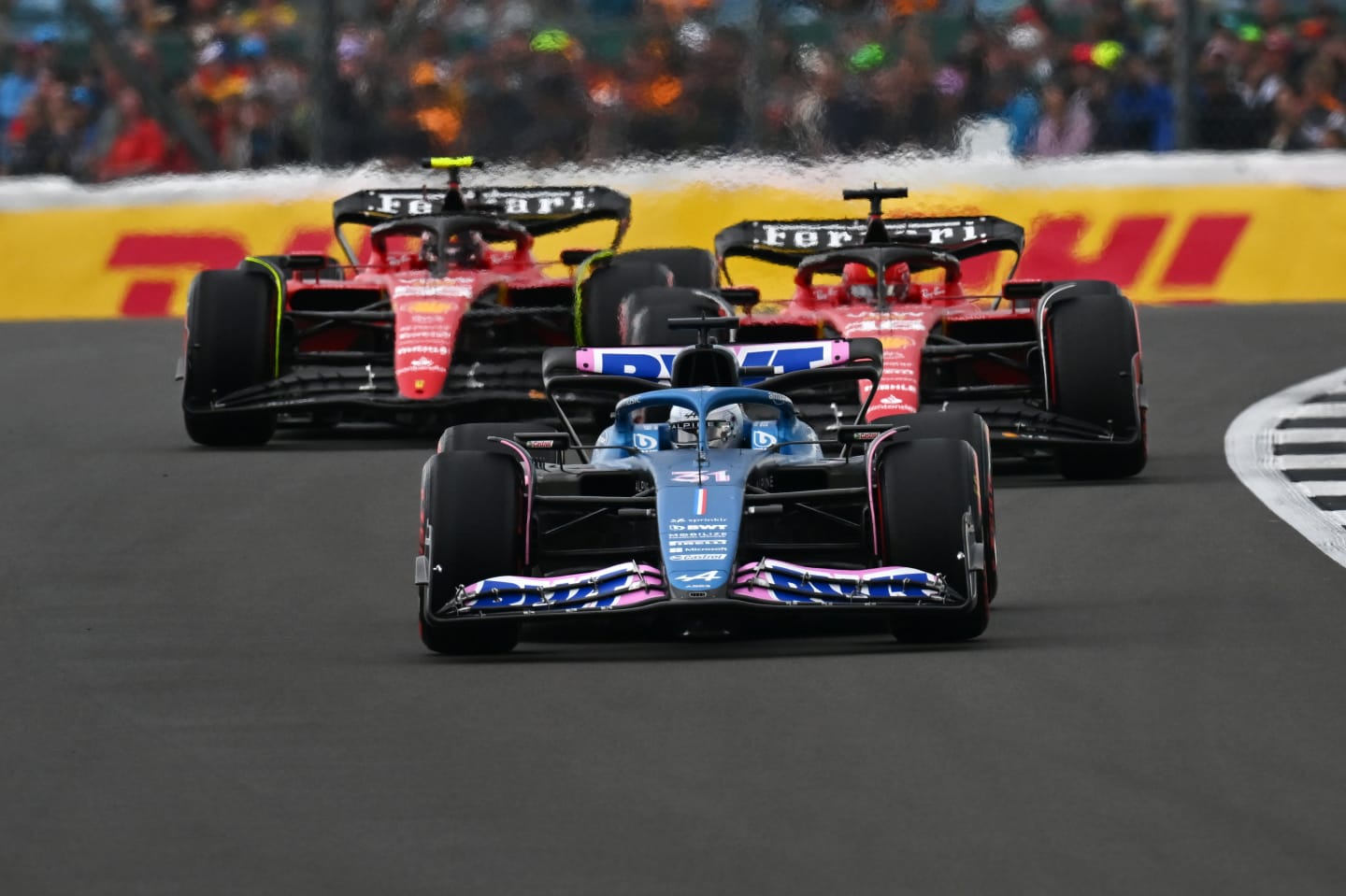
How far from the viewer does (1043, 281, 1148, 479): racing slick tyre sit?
46.4ft

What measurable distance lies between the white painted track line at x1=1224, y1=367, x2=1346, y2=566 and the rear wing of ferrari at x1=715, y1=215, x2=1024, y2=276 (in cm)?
164

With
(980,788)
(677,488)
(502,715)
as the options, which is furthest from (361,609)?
(980,788)

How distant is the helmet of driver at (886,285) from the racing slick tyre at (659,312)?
29.9 inches

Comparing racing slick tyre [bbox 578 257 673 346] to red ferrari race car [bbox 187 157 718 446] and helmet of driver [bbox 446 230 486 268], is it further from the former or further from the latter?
helmet of driver [bbox 446 230 486 268]

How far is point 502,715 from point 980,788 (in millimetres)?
1689

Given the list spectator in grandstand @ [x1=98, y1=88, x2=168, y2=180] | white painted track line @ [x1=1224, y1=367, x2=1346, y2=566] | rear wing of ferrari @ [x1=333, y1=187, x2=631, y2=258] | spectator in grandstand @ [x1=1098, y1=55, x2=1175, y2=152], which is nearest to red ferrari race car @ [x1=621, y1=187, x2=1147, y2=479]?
white painted track line @ [x1=1224, y1=367, x2=1346, y2=566]

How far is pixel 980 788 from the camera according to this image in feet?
24.0

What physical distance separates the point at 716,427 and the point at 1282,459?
5598 millimetres

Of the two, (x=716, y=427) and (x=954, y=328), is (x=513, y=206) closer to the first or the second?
(x=954, y=328)

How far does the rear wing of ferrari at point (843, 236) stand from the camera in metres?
16.2

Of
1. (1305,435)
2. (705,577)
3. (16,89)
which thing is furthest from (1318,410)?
(16,89)

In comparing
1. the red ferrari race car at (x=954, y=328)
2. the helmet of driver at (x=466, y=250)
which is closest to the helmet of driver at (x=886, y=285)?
the red ferrari race car at (x=954, y=328)

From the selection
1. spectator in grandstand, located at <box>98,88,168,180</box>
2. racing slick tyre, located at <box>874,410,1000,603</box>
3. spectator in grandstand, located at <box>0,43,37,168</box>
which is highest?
racing slick tyre, located at <box>874,410,1000,603</box>

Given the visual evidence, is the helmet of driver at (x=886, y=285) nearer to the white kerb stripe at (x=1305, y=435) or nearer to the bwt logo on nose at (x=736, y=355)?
the white kerb stripe at (x=1305, y=435)
